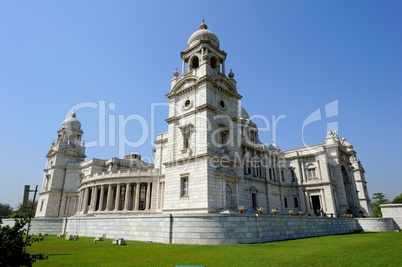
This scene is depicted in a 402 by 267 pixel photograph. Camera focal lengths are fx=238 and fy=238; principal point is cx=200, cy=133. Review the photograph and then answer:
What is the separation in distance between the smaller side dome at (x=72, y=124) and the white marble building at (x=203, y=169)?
9.9 inches

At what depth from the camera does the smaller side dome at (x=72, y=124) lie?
5997cm

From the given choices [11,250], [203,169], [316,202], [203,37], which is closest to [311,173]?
[316,202]

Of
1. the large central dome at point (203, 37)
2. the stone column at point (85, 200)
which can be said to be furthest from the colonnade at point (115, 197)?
the large central dome at point (203, 37)

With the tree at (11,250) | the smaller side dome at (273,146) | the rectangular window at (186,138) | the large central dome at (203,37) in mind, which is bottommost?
the tree at (11,250)

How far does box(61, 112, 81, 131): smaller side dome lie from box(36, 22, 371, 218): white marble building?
0.83 feet

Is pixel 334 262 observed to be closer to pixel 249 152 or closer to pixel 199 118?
pixel 199 118

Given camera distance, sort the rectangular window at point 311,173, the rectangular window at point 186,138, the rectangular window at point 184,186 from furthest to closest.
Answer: the rectangular window at point 311,173
the rectangular window at point 186,138
the rectangular window at point 184,186

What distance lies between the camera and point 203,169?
25469mm

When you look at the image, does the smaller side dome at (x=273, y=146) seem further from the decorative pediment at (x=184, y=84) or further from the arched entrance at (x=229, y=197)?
the decorative pediment at (x=184, y=84)

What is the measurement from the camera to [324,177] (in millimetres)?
47375

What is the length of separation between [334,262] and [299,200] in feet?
139

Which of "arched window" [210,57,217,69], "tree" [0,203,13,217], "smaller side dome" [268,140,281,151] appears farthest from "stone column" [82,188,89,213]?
"tree" [0,203,13,217]

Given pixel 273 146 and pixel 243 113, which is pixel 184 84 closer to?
pixel 243 113

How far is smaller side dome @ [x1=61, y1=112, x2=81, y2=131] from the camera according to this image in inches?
2361
